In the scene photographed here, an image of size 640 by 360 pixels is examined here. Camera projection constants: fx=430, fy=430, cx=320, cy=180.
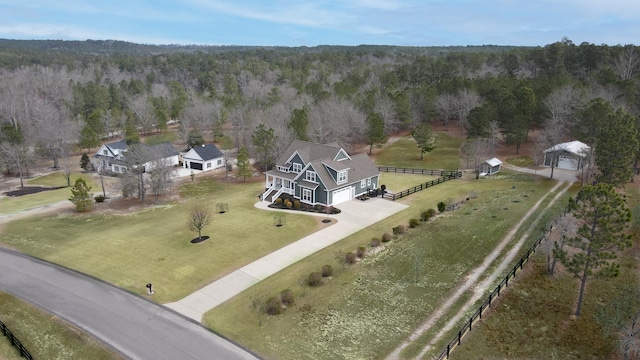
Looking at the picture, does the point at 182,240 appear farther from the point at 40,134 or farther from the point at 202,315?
the point at 40,134

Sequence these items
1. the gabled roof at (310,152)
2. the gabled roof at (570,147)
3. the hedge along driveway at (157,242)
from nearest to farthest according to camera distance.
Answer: the hedge along driveway at (157,242), the gabled roof at (310,152), the gabled roof at (570,147)

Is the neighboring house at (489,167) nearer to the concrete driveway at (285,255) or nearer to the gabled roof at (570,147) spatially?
the gabled roof at (570,147)

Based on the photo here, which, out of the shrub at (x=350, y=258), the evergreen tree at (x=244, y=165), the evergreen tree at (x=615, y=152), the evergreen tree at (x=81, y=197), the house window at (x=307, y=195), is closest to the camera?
the shrub at (x=350, y=258)

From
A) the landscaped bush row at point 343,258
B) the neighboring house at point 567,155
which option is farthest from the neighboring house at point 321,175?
the neighboring house at point 567,155

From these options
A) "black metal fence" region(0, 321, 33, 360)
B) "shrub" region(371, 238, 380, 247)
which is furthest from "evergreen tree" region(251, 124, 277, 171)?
"black metal fence" region(0, 321, 33, 360)

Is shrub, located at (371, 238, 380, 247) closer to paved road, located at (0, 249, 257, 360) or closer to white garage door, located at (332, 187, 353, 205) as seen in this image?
white garage door, located at (332, 187, 353, 205)

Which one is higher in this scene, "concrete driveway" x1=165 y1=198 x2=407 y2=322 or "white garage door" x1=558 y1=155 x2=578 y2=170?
"white garage door" x1=558 y1=155 x2=578 y2=170

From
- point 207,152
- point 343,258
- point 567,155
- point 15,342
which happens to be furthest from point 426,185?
point 15,342
